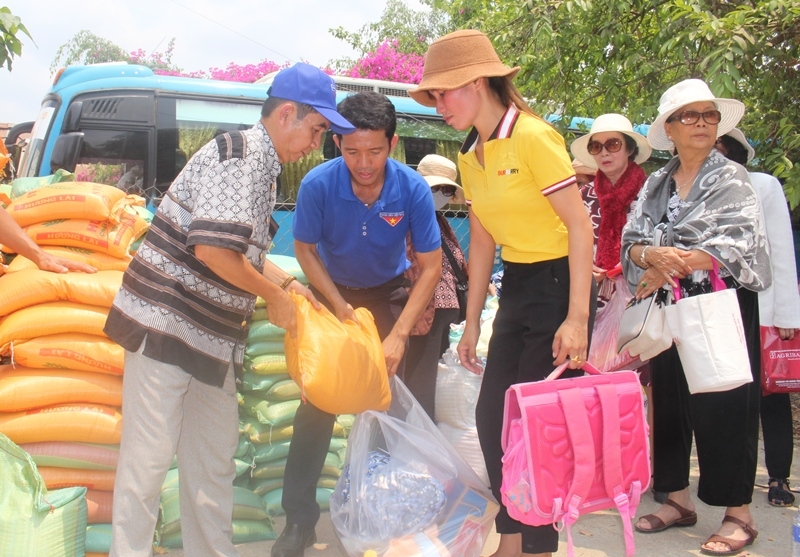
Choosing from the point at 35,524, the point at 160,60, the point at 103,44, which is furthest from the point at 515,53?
the point at 103,44

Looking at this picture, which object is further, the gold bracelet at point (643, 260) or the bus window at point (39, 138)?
the bus window at point (39, 138)

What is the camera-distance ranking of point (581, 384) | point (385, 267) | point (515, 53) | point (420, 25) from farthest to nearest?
point (420, 25) → point (515, 53) → point (385, 267) → point (581, 384)

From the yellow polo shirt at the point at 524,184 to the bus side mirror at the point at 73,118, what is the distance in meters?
4.25

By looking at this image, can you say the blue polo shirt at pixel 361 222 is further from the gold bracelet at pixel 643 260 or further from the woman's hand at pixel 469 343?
the gold bracelet at pixel 643 260

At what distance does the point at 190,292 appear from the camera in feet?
7.79

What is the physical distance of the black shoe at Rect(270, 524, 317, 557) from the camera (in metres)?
2.87

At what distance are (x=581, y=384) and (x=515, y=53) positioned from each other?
3.88m

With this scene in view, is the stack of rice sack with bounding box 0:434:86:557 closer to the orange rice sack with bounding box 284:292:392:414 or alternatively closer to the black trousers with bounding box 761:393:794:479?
the orange rice sack with bounding box 284:292:392:414

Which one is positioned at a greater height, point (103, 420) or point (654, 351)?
point (654, 351)

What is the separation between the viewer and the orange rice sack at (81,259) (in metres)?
3.06

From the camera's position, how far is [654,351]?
10.00 feet

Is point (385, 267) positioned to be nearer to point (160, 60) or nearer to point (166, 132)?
point (166, 132)

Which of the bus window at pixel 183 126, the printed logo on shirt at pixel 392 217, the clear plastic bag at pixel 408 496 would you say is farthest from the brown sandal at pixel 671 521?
the bus window at pixel 183 126

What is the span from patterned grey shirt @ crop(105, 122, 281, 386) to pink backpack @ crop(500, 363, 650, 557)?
99 cm
